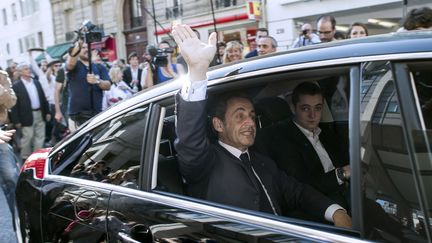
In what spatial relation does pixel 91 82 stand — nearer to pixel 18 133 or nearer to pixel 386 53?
pixel 18 133

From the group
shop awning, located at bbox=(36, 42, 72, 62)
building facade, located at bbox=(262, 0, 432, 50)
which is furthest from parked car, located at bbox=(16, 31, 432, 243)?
shop awning, located at bbox=(36, 42, 72, 62)

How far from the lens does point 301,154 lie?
7.74 feet

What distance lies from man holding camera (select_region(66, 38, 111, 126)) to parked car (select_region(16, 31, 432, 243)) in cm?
316

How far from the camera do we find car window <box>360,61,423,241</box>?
4.39 feet

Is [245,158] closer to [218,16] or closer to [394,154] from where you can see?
[394,154]

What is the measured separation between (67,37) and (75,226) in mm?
33419

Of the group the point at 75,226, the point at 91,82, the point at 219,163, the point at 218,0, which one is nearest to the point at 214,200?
the point at 219,163

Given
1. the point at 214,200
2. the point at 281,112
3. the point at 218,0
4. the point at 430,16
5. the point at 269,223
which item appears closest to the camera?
the point at 269,223

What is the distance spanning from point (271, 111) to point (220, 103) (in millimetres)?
621

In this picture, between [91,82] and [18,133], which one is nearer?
[91,82]

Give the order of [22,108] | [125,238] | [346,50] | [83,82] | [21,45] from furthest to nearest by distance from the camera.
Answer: [21,45]
[22,108]
[83,82]
[125,238]
[346,50]

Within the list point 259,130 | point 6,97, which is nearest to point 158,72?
point 6,97

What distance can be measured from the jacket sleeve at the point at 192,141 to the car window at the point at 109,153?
8.2 inches

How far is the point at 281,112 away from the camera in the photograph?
2641 mm
